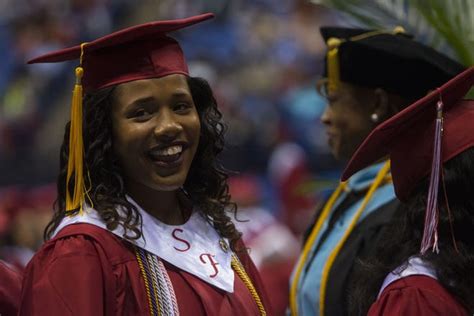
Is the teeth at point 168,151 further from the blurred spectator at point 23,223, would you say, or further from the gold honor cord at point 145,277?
the blurred spectator at point 23,223

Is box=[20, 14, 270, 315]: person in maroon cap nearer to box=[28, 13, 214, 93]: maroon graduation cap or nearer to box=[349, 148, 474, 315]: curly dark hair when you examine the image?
box=[28, 13, 214, 93]: maroon graduation cap

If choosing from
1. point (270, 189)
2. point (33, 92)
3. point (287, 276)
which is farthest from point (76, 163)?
point (33, 92)

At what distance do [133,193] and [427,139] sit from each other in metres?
0.75

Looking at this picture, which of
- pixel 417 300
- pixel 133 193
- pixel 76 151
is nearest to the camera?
pixel 417 300

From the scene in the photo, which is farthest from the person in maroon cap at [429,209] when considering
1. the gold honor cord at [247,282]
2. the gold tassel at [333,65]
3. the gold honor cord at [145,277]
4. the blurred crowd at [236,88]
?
the blurred crowd at [236,88]

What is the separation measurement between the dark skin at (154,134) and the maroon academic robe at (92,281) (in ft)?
0.66

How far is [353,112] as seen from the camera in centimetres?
397

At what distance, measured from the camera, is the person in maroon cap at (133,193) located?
2.71 metres

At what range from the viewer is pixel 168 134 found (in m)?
2.86

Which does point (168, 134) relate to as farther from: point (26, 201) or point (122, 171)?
point (26, 201)

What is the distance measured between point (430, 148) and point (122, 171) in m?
0.76

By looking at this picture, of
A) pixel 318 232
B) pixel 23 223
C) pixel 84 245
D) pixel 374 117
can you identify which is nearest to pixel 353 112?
pixel 374 117

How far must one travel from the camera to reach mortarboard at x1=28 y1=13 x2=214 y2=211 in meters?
2.84

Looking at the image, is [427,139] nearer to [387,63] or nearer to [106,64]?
[106,64]
